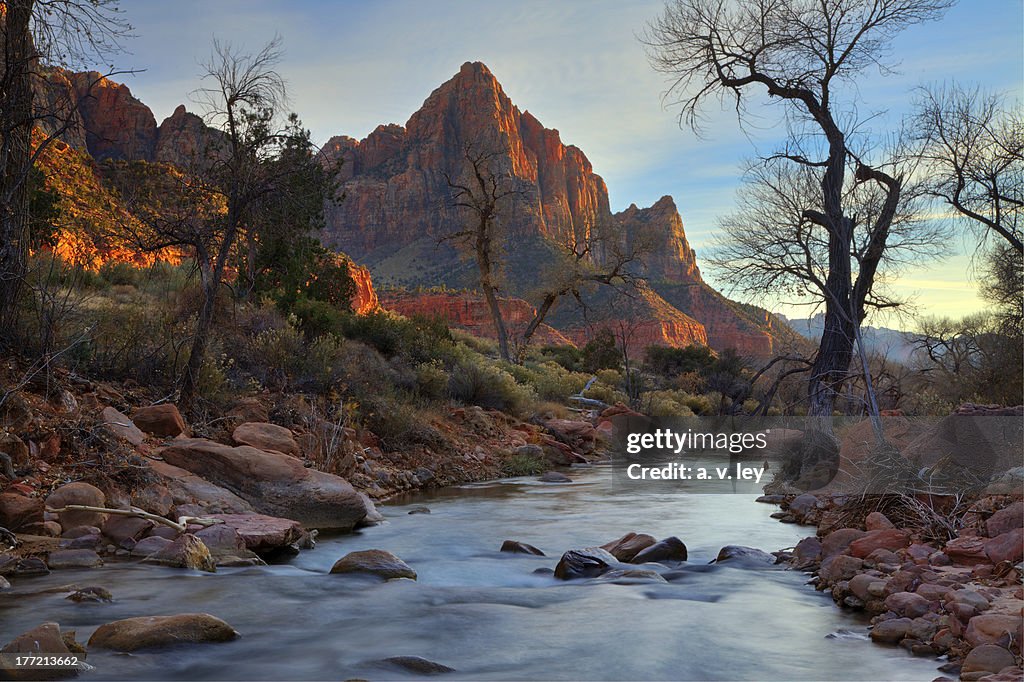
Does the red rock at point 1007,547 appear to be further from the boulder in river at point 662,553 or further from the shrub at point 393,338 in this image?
the shrub at point 393,338

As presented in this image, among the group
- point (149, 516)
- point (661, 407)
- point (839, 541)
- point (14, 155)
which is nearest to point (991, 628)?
point (839, 541)

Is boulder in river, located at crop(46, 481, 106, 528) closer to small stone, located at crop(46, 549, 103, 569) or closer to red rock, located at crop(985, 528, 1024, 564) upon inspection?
small stone, located at crop(46, 549, 103, 569)

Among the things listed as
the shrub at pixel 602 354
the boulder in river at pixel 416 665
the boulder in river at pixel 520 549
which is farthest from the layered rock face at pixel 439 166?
the boulder in river at pixel 416 665

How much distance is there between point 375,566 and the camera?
710cm

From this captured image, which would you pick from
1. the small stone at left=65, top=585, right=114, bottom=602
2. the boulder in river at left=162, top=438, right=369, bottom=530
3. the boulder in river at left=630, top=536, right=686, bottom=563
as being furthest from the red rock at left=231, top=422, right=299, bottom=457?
the boulder in river at left=630, top=536, right=686, bottom=563

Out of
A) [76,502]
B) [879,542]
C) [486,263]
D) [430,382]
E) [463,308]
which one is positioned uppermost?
[463,308]

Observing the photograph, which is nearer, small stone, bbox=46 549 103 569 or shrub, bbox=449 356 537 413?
small stone, bbox=46 549 103 569

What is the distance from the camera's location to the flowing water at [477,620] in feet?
15.3

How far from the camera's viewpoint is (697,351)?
4191 cm

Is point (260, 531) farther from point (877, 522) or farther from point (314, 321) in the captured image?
point (314, 321)

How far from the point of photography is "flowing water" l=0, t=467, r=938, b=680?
4.67m

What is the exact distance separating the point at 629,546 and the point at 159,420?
20.2 feet

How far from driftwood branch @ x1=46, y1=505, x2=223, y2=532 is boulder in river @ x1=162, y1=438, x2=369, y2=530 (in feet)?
4.02

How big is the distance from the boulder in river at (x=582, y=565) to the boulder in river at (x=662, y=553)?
379 millimetres
